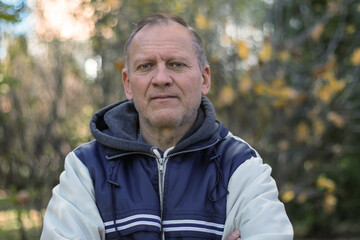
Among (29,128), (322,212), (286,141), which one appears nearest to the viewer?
(286,141)

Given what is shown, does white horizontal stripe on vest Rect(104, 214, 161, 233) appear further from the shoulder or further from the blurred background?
the blurred background

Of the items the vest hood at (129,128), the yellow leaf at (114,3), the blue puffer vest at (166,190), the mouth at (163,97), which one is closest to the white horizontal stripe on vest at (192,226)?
the blue puffer vest at (166,190)

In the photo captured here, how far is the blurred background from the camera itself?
17.4ft

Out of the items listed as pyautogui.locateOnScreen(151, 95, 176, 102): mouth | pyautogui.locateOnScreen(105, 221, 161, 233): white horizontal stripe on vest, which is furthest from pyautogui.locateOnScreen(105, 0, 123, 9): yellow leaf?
pyautogui.locateOnScreen(105, 221, 161, 233): white horizontal stripe on vest

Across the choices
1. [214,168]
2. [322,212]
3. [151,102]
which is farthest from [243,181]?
[322,212]

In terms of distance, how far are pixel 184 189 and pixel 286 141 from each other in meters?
3.23

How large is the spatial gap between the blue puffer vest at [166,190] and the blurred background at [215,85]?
2.27m

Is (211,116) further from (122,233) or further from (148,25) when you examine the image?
(122,233)

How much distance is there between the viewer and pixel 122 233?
251cm

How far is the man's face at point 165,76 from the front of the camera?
2650 mm

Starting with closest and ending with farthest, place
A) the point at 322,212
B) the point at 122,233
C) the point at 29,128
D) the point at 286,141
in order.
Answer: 1. the point at 122,233
2. the point at 286,141
3. the point at 29,128
4. the point at 322,212

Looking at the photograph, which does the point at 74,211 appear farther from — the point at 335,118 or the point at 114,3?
the point at 335,118

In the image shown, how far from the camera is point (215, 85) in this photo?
5.55 metres

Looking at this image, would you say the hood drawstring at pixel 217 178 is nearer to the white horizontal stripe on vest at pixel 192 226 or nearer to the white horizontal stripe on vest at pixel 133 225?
the white horizontal stripe on vest at pixel 192 226
